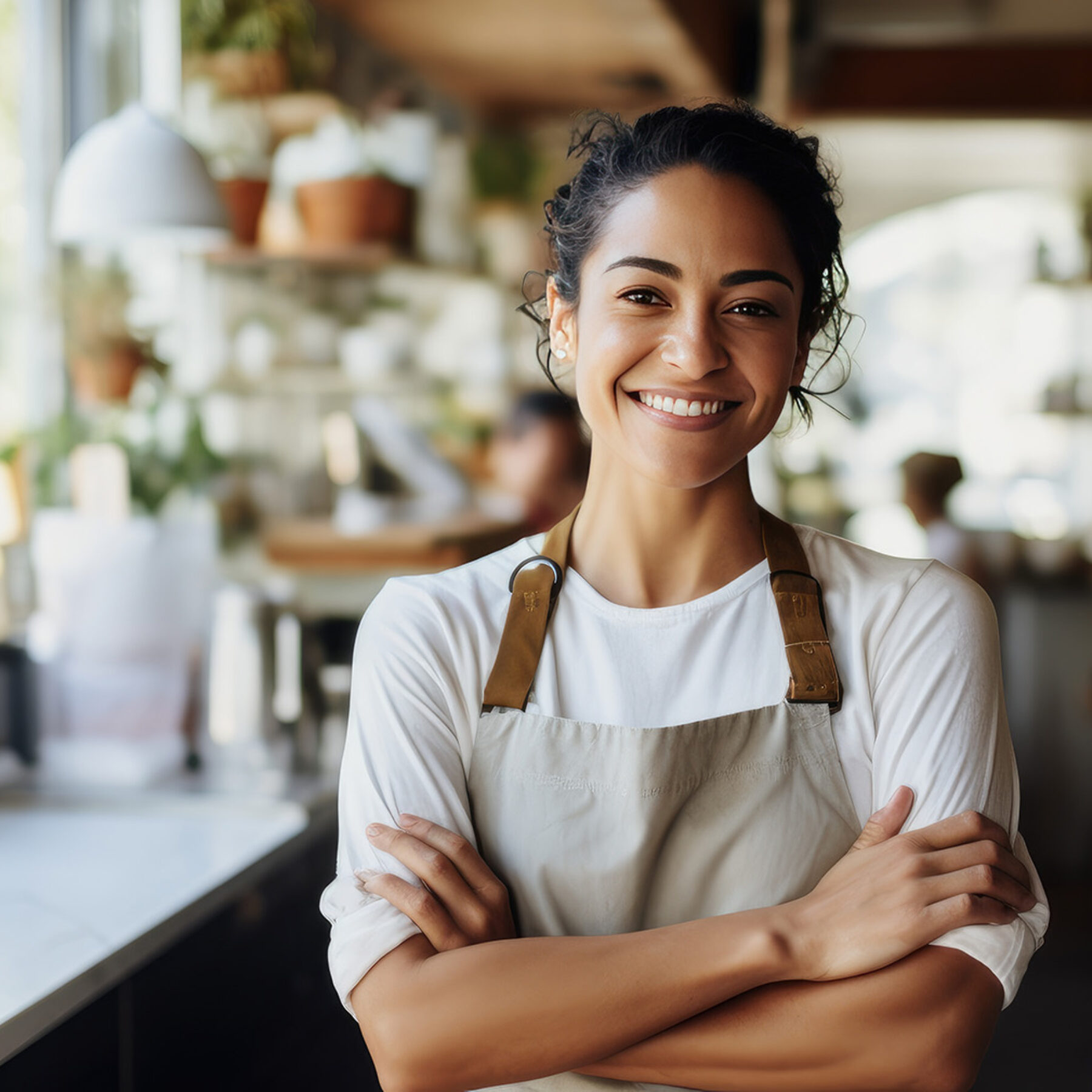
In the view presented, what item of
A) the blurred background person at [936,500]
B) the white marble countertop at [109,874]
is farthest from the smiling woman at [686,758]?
the blurred background person at [936,500]

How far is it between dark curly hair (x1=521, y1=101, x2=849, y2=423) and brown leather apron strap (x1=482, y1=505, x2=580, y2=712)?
0.27 meters

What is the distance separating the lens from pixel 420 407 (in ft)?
16.2

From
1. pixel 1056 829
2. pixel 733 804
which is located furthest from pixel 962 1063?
pixel 1056 829

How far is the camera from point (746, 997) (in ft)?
3.70

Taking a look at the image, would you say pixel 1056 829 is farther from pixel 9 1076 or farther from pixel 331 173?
pixel 9 1076

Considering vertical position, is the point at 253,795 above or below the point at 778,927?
below

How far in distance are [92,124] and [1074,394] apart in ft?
16.9

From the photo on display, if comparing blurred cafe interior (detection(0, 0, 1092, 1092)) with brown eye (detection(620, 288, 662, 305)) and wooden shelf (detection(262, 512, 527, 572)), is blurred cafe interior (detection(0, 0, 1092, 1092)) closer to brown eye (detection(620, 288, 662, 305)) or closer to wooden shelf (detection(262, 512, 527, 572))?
wooden shelf (detection(262, 512, 527, 572))

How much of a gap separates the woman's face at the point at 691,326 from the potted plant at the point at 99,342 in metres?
2.35

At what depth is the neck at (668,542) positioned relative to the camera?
1308mm

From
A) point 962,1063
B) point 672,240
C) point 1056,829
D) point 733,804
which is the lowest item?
point 1056,829

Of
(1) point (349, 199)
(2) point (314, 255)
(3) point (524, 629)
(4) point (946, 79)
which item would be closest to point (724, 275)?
(3) point (524, 629)

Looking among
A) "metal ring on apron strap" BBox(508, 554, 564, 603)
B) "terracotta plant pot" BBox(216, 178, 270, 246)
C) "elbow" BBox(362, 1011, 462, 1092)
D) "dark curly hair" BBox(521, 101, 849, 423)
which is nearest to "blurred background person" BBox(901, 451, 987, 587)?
"terracotta plant pot" BBox(216, 178, 270, 246)

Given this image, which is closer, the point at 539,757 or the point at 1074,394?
the point at 539,757
